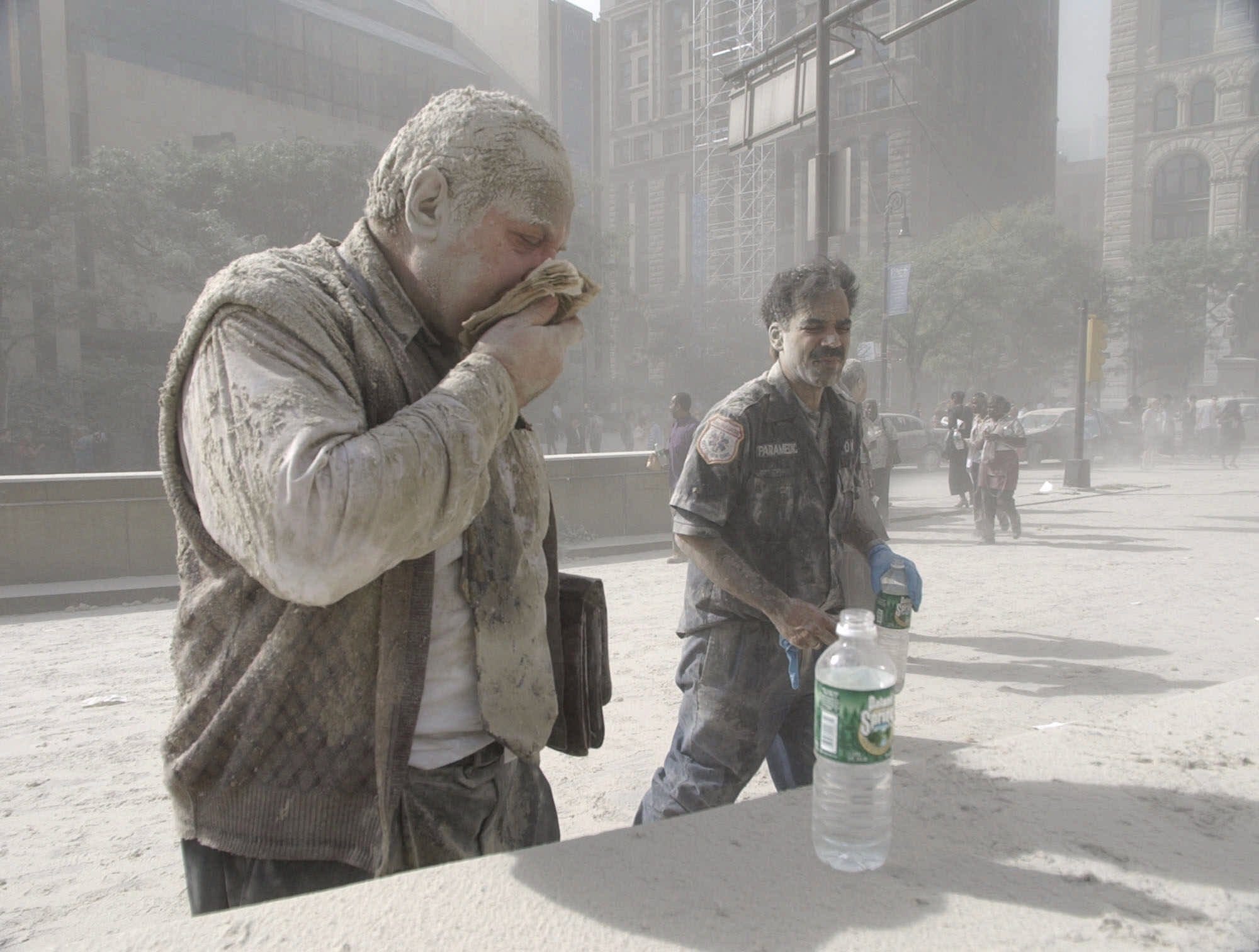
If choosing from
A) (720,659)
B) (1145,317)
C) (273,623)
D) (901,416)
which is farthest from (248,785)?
(1145,317)

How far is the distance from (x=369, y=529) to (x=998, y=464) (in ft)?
38.7

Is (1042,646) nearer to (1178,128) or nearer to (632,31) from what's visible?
(1178,128)

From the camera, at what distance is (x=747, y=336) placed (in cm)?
5088

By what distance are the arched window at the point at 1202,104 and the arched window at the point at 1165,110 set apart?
36.2 inches

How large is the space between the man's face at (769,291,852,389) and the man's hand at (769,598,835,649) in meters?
0.78

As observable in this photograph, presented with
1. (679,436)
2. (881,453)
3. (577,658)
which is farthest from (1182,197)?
(577,658)

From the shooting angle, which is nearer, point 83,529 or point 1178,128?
point 83,529

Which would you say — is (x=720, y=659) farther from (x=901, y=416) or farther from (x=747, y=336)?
(x=747, y=336)

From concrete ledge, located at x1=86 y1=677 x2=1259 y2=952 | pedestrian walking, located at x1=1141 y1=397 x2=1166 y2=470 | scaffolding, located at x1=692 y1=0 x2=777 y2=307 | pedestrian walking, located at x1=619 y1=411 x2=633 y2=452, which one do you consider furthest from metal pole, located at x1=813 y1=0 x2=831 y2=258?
scaffolding, located at x1=692 y1=0 x2=777 y2=307

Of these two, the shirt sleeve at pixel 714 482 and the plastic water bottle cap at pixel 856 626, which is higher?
the shirt sleeve at pixel 714 482

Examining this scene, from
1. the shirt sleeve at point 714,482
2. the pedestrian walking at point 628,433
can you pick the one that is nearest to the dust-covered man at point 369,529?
the shirt sleeve at point 714,482

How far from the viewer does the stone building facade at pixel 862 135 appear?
202ft

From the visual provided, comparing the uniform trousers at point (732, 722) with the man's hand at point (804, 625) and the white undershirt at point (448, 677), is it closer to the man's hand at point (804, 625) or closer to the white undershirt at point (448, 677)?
the man's hand at point (804, 625)

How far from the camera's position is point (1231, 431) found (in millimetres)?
25641
